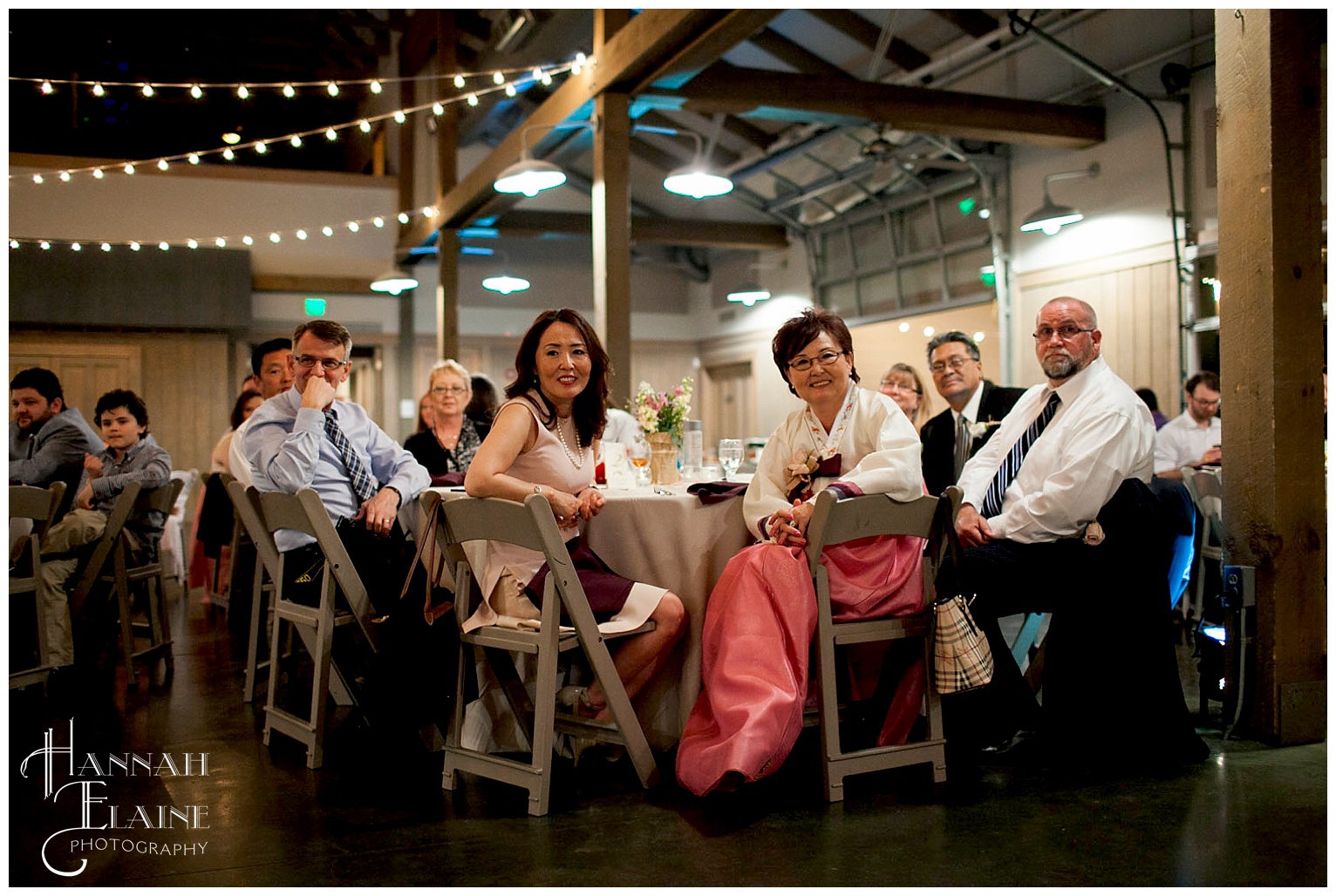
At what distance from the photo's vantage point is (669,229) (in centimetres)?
1225

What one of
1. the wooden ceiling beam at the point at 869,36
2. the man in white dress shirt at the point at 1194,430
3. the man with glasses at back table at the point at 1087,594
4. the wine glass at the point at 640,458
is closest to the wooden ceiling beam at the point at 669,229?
the wooden ceiling beam at the point at 869,36

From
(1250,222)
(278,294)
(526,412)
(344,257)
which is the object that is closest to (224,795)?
(526,412)

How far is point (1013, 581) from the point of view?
10.3ft

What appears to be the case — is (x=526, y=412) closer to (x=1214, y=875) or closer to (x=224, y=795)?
(x=224, y=795)

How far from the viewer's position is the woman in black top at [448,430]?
5.11m

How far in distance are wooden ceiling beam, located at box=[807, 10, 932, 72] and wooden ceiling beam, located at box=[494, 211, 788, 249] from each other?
3.40 metres

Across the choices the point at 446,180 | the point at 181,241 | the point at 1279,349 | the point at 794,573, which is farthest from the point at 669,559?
the point at 181,241

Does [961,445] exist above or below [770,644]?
above

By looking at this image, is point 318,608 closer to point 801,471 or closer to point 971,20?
point 801,471

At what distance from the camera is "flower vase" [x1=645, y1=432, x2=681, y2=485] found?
12.5 feet

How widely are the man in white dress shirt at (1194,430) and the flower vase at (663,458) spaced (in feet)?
12.2

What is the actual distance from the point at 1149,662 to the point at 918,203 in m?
7.92

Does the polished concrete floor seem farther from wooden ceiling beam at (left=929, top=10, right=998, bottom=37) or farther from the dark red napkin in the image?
wooden ceiling beam at (left=929, top=10, right=998, bottom=37)

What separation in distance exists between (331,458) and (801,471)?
5.17 ft
